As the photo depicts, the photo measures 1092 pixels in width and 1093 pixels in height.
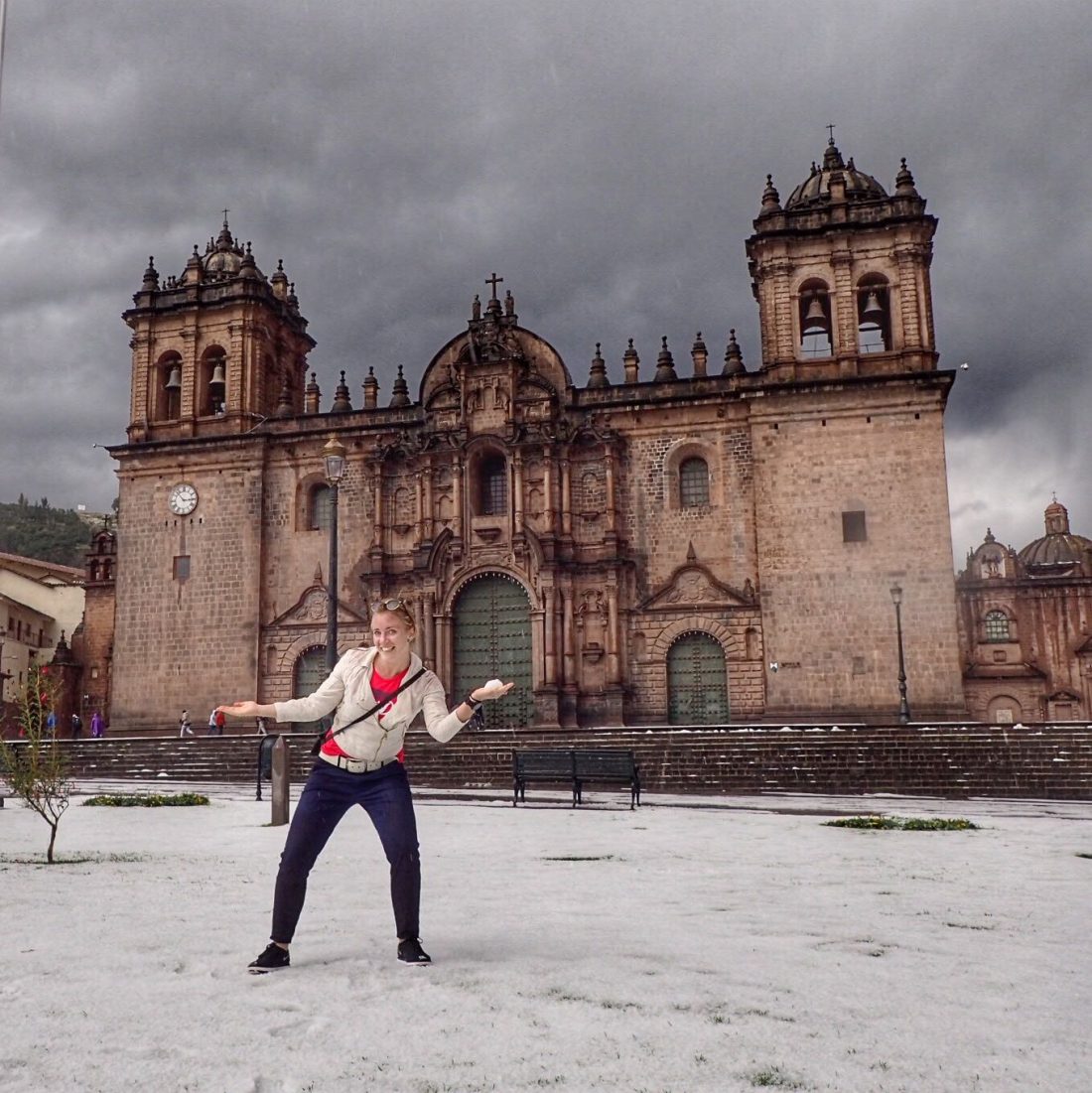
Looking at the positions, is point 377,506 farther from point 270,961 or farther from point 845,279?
point 270,961

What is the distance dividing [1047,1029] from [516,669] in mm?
24554

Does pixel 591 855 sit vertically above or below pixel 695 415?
below

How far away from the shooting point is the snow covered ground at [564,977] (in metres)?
3.21

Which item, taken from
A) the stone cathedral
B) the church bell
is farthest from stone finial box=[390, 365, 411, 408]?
the church bell

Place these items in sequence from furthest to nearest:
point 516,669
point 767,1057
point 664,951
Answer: point 516,669, point 664,951, point 767,1057

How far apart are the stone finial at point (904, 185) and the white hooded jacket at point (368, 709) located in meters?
26.9

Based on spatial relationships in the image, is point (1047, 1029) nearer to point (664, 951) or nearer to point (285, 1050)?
point (664, 951)

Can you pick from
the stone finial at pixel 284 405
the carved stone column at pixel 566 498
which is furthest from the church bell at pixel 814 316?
the stone finial at pixel 284 405

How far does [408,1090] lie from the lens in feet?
9.96

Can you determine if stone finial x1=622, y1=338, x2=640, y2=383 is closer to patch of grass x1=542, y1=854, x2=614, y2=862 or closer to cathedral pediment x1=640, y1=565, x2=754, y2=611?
cathedral pediment x1=640, y1=565, x2=754, y2=611

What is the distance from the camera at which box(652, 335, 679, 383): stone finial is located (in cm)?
2870

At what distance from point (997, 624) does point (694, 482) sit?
20870 mm

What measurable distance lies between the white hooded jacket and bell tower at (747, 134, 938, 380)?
24092mm

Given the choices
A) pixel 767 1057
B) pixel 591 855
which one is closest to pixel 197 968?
pixel 767 1057
